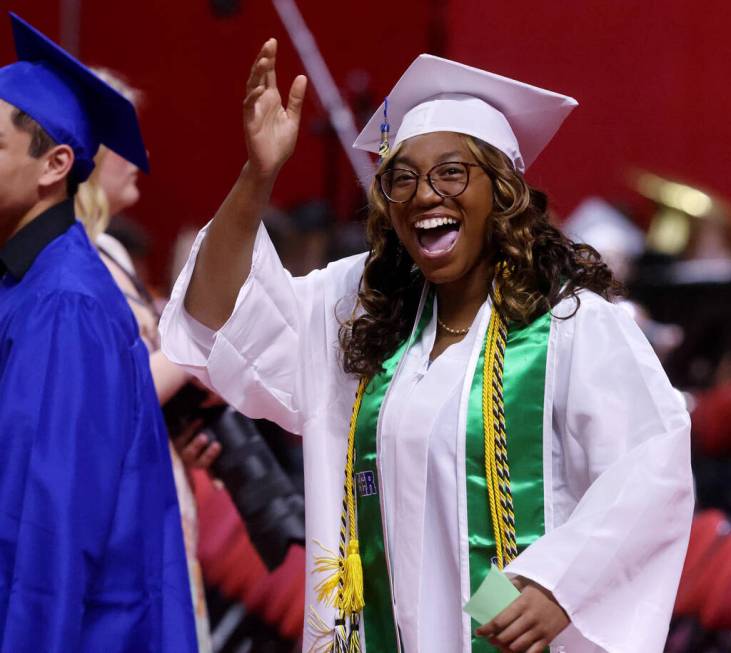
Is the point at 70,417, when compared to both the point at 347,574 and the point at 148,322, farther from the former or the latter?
the point at 148,322

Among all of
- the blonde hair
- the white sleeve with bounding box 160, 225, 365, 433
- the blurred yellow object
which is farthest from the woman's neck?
the blurred yellow object

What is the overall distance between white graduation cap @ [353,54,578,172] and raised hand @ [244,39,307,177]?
204 millimetres

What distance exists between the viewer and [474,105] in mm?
2309

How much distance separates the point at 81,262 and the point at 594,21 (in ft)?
12.5

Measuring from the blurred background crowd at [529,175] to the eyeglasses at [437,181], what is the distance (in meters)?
1.74

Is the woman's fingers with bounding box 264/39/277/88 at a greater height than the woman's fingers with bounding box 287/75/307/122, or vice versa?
the woman's fingers with bounding box 264/39/277/88

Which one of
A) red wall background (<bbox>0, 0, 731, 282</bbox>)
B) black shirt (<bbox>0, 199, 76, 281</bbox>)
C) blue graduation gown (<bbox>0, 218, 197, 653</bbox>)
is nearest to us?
blue graduation gown (<bbox>0, 218, 197, 653</bbox>)

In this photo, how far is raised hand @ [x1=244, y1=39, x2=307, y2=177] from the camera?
7.30 feet

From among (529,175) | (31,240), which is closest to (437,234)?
(31,240)

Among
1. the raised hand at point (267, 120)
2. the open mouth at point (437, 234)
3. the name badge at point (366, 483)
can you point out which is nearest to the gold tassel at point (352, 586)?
the name badge at point (366, 483)

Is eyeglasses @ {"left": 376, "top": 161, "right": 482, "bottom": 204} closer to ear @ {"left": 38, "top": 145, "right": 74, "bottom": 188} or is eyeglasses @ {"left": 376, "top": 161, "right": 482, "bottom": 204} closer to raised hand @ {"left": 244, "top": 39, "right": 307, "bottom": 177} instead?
raised hand @ {"left": 244, "top": 39, "right": 307, "bottom": 177}

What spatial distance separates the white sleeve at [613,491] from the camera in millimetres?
1971

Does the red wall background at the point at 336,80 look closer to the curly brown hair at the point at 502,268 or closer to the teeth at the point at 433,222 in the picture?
the curly brown hair at the point at 502,268

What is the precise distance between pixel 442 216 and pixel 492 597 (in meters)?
0.67
